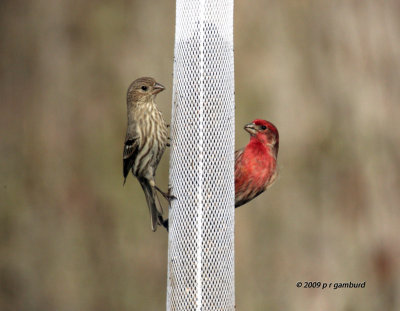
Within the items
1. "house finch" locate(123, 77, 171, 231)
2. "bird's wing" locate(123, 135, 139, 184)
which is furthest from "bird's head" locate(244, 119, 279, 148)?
"bird's wing" locate(123, 135, 139, 184)

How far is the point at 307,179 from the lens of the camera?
7.79m

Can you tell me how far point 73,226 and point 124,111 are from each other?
44.8 inches

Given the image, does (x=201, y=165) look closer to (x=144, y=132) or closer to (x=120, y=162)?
(x=144, y=132)

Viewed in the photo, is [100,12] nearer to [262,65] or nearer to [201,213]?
[262,65]

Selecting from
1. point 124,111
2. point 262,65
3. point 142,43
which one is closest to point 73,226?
point 124,111

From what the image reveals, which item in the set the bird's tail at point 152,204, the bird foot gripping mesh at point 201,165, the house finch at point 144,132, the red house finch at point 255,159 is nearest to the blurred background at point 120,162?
the red house finch at point 255,159

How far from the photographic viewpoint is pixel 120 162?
7.64 meters

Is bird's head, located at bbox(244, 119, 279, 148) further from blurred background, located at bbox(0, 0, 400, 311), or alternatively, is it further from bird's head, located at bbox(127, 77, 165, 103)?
blurred background, located at bbox(0, 0, 400, 311)

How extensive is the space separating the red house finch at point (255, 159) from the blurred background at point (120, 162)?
1.66 metres

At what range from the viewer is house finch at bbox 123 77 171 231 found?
207 inches

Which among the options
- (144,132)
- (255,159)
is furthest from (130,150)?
(255,159)

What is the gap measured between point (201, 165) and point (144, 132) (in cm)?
45

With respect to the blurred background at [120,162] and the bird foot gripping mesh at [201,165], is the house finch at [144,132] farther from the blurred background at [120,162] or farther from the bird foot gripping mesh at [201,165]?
the blurred background at [120,162]

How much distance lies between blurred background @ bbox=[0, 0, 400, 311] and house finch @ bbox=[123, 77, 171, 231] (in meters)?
2.09
